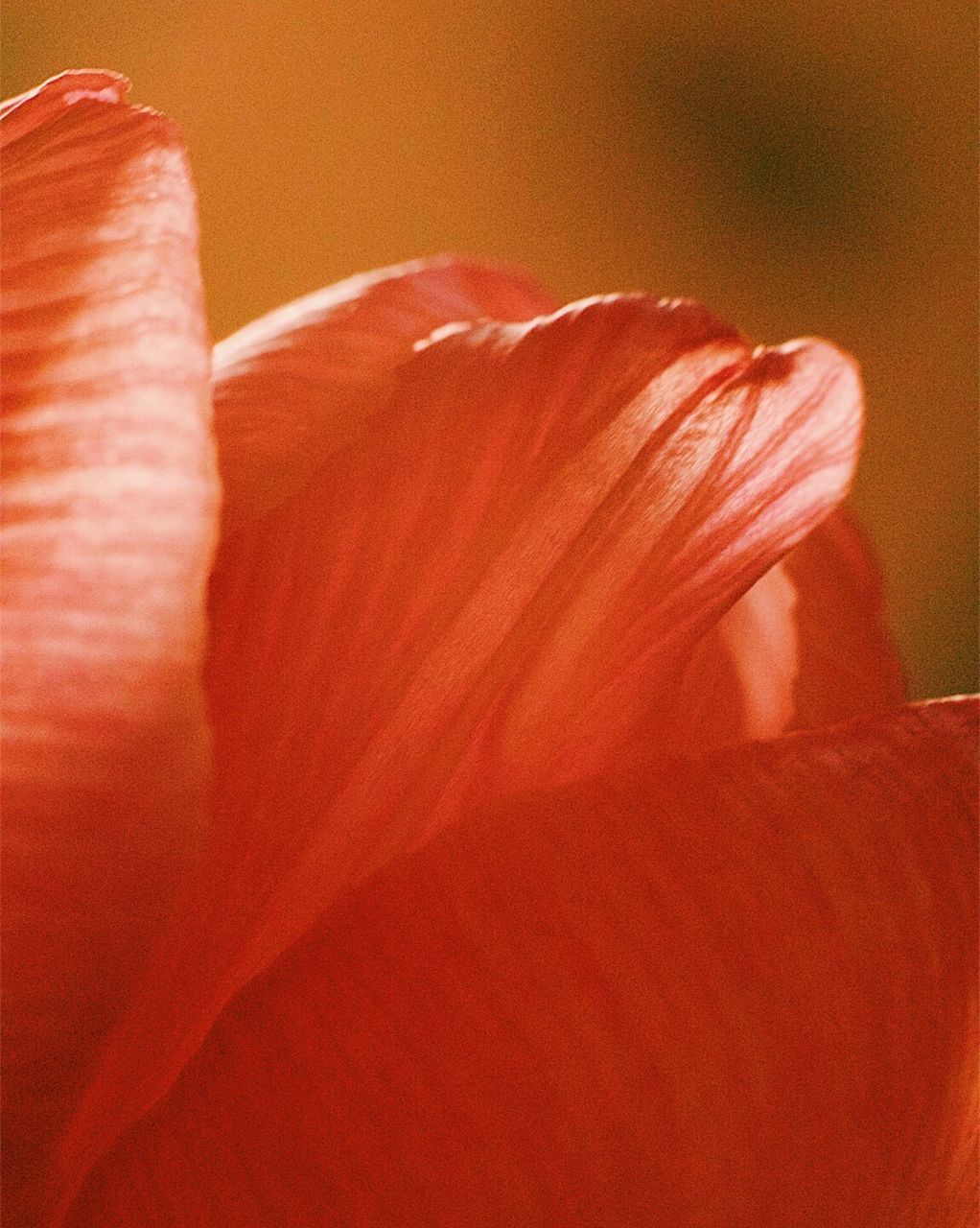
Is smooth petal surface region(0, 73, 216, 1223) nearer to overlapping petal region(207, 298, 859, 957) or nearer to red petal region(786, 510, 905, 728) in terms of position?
overlapping petal region(207, 298, 859, 957)

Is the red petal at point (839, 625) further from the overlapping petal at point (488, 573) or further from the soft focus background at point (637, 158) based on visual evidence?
the soft focus background at point (637, 158)

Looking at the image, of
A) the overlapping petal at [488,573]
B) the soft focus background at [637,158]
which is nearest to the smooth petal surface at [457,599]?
the overlapping petal at [488,573]

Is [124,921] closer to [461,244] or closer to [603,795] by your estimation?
[603,795]

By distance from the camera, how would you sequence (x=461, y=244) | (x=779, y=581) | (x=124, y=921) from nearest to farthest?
(x=124, y=921), (x=779, y=581), (x=461, y=244)

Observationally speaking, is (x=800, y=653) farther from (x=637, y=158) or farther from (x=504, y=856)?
(x=637, y=158)

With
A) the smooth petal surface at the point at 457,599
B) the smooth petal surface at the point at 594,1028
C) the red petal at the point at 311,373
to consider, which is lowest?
the smooth petal surface at the point at 594,1028

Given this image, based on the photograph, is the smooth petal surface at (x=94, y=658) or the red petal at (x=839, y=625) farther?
the red petal at (x=839, y=625)

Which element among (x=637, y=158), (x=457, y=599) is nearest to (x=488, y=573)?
(x=457, y=599)

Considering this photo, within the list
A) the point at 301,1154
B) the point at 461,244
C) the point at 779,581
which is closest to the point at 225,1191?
the point at 301,1154
